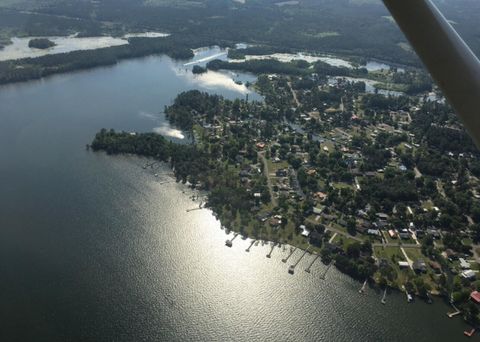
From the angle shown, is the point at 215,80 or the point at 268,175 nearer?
the point at 268,175

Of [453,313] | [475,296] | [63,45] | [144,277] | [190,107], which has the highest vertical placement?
[475,296]

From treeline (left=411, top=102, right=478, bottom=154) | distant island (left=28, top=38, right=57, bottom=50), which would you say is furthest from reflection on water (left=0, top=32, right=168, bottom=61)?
treeline (left=411, top=102, right=478, bottom=154)

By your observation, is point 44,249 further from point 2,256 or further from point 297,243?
point 297,243

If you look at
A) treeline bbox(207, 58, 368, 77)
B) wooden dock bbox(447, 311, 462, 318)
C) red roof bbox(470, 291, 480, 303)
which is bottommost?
treeline bbox(207, 58, 368, 77)

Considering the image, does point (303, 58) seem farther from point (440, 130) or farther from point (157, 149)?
point (157, 149)

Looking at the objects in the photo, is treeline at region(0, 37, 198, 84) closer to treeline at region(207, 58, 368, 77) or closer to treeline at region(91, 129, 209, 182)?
treeline at region(207, 58, 368, 77)

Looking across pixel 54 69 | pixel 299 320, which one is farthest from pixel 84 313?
pixel 54 69

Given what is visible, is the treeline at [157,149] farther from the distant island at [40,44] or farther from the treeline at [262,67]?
the distant island at [40,44]

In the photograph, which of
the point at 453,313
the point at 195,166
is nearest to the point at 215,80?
the point at 195,166
